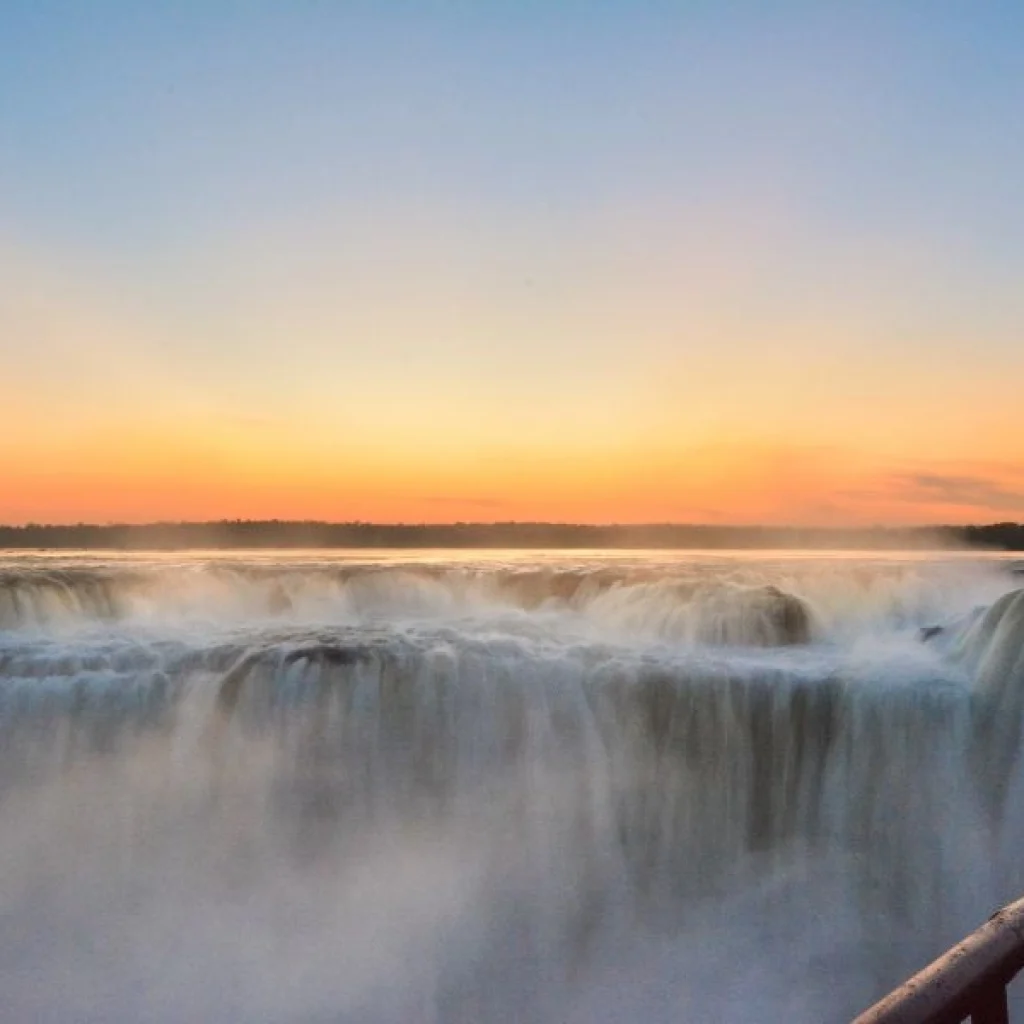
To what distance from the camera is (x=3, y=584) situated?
18062 millimetres

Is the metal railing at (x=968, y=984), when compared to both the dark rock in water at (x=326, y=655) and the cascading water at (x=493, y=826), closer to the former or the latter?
the cascading water at (x=493, y=826)

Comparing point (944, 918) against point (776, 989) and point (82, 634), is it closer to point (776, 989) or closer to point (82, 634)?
point (776, 989)

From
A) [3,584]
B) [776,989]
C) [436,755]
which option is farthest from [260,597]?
[776,989]

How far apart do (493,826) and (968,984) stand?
30.6ft

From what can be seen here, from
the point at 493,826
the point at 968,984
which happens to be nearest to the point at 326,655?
the point at 493,826

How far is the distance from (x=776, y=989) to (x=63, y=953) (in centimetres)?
601

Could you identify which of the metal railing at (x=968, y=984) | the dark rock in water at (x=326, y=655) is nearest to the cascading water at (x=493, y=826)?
the dark rock in water at (x=326, y=655)

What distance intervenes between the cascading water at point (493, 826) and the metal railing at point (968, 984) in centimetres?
767

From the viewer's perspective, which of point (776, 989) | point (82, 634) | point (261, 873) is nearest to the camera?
point (776, 989)

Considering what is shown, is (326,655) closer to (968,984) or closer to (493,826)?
(493,826)

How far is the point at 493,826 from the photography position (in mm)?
10422

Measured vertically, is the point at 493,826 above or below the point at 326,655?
below

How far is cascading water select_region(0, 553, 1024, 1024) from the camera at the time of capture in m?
8.98

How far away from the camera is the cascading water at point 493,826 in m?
8.98
